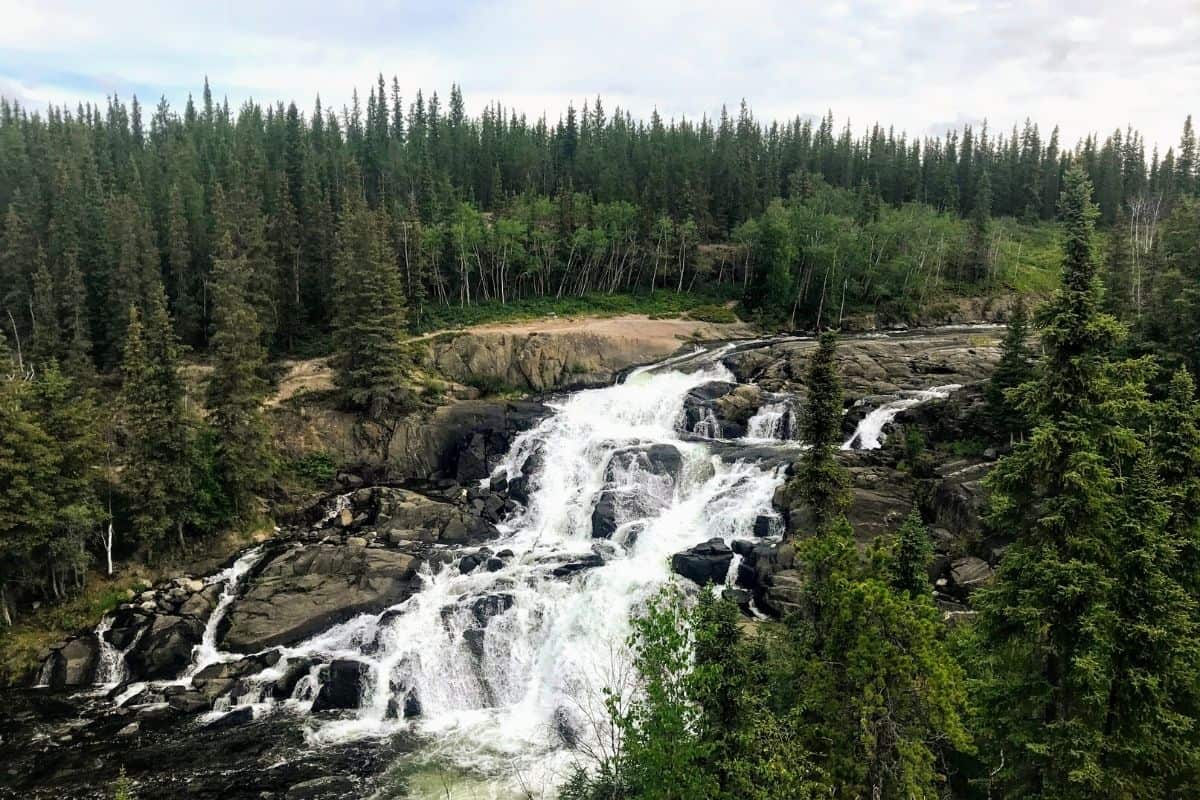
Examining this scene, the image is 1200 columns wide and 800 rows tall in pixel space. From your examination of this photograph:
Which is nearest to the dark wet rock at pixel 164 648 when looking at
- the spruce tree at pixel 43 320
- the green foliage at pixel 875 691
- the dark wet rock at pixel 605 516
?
the dark wet rock at pixel 605 516

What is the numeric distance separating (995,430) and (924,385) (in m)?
11.0

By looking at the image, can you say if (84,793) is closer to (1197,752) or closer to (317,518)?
(317,518)

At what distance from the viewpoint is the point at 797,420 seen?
33.5m

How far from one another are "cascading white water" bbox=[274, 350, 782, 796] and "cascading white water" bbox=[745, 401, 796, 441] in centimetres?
504

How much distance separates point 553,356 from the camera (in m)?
60.6

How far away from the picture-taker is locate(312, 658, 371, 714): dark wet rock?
99.2 ft

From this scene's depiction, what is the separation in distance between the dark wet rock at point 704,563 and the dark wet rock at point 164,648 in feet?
69.9

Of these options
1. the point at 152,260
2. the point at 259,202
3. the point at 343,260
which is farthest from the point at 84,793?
the point at 259,202

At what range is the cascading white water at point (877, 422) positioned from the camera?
45.1m

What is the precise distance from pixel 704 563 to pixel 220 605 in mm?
22434

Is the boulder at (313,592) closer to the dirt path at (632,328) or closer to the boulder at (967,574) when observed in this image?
the boulder at (967,574)

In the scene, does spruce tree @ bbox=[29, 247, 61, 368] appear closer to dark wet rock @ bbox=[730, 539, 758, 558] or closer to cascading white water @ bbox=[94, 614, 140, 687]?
cascading white water @ bbox=[94, 614, 140, 687]

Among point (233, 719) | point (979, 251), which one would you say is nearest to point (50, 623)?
point (233, 719)

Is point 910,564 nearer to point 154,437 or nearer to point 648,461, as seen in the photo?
point 648,461
